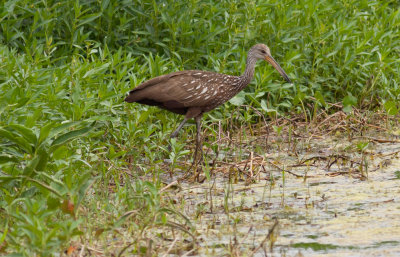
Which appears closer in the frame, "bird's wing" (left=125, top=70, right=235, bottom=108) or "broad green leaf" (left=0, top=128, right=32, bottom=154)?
"broad green leaf" (left=0, top=128, right=32, bottom=154)

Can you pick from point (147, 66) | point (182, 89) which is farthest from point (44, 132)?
point (147, 66)

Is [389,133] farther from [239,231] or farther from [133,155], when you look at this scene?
[239,231]

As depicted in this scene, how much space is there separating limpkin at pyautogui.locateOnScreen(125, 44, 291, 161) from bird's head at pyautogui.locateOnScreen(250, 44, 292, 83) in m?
0.42

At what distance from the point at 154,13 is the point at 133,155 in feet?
7.44

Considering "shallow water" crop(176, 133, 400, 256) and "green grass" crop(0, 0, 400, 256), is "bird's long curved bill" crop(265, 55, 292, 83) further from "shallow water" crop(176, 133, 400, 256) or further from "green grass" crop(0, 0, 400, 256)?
"shallow water" crop(176, 133, 400, 256)

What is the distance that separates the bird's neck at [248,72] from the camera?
8091mm

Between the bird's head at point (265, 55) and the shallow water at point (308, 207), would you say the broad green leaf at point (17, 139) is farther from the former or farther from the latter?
the bird's head at point (265, 55)

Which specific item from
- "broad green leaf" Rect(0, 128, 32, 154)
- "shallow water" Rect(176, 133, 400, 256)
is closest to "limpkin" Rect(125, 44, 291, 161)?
"shallow water" Rect(176, 133, 400, 256)

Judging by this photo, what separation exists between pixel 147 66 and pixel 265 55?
1.33 meters

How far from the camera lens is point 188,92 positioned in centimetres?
748

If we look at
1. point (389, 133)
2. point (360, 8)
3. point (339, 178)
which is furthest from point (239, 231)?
point (360, 8)

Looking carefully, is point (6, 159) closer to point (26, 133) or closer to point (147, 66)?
point (26, 133)

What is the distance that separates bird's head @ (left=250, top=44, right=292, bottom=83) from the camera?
835 centimetres

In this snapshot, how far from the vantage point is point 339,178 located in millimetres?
6758
